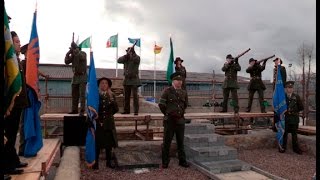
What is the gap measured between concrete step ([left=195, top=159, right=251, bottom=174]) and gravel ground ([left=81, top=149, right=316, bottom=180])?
250 mm

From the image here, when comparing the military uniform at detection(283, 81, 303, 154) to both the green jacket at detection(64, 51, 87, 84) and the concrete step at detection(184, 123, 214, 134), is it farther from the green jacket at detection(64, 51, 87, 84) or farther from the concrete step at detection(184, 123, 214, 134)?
the green jacket at detection(64, 51, 87, 84)

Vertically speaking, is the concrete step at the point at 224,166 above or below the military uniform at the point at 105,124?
below

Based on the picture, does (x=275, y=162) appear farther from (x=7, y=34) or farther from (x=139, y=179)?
(x=7, y=34)

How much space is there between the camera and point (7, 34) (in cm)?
352

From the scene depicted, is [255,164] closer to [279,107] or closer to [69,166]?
[279,107]

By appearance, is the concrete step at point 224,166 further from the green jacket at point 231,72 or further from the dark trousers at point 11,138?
the dark trousers at point 11,138

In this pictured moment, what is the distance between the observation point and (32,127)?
17.5 ft

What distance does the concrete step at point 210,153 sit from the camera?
26.6 ft

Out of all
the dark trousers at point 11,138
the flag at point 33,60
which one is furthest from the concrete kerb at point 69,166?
the flag at point 33,60

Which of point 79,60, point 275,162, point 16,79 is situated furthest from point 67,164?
point 275,162

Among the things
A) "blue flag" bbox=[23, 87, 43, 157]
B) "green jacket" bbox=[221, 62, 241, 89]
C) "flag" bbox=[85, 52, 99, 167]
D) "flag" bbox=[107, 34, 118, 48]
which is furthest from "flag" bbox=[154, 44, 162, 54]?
"blue flag" bbox=[23, 87, 43, 157]

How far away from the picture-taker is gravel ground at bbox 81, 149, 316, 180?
7.08 metres

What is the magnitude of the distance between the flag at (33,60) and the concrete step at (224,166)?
4143 mm

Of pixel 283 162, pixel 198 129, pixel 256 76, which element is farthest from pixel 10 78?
pixel 256 76
